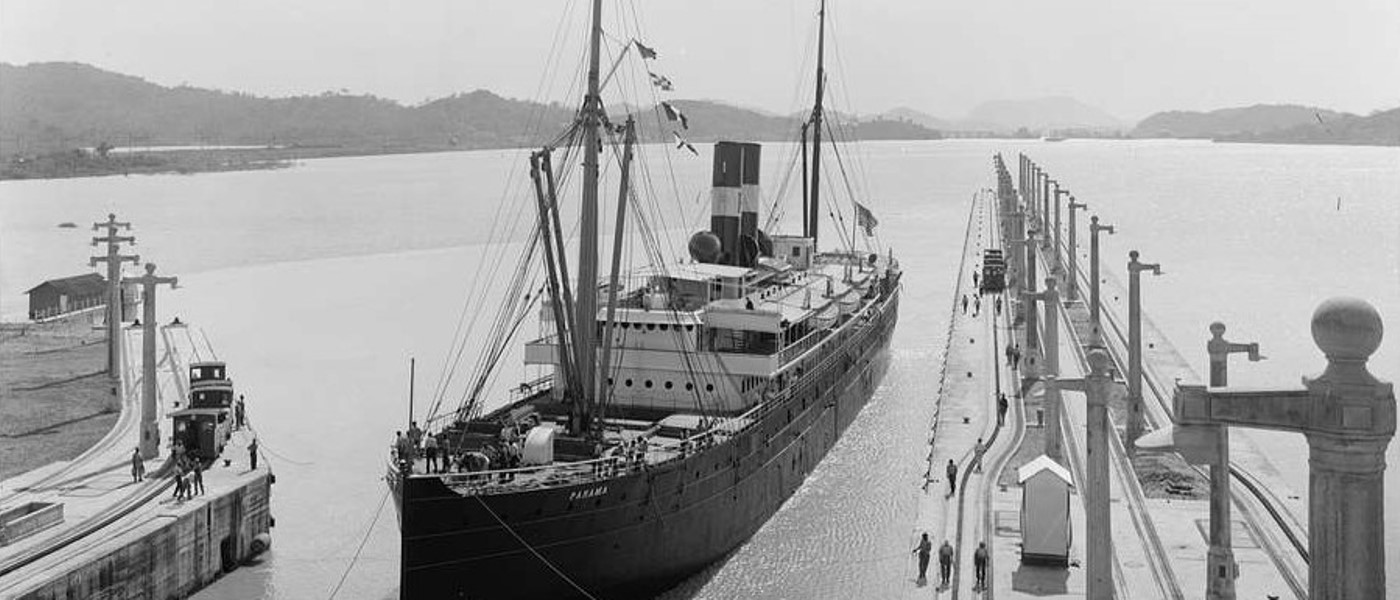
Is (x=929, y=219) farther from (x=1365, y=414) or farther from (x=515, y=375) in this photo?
(x=1365, y=414)

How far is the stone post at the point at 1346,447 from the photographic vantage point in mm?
8531

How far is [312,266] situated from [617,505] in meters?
81.3

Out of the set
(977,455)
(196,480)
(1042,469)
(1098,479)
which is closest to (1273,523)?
(977,455)

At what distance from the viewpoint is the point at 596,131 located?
29.4 metres

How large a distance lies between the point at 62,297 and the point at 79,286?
4.70 ft

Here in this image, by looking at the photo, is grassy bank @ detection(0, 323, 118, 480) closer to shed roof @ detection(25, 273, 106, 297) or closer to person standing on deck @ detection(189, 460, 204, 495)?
person standing on deck @ detection(189, 460, 204, 495)

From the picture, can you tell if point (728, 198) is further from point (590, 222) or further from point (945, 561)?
point (945, 561)

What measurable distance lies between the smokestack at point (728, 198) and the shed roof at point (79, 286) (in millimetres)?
33717

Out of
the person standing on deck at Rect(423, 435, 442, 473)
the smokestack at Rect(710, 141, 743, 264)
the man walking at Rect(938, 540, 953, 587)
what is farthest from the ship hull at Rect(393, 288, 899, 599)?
the smokestack at Rect(710, 141, 743, 264)

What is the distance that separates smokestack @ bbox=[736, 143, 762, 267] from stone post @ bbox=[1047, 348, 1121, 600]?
32.2 m

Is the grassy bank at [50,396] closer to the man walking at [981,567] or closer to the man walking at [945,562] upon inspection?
the man walking at [945,562]

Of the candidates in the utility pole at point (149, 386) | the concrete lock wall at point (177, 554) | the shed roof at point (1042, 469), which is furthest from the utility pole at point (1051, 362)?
the utility pole at point (149, 386)

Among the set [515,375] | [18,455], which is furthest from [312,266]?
[18,455]

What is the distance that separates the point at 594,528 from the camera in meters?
24.2
